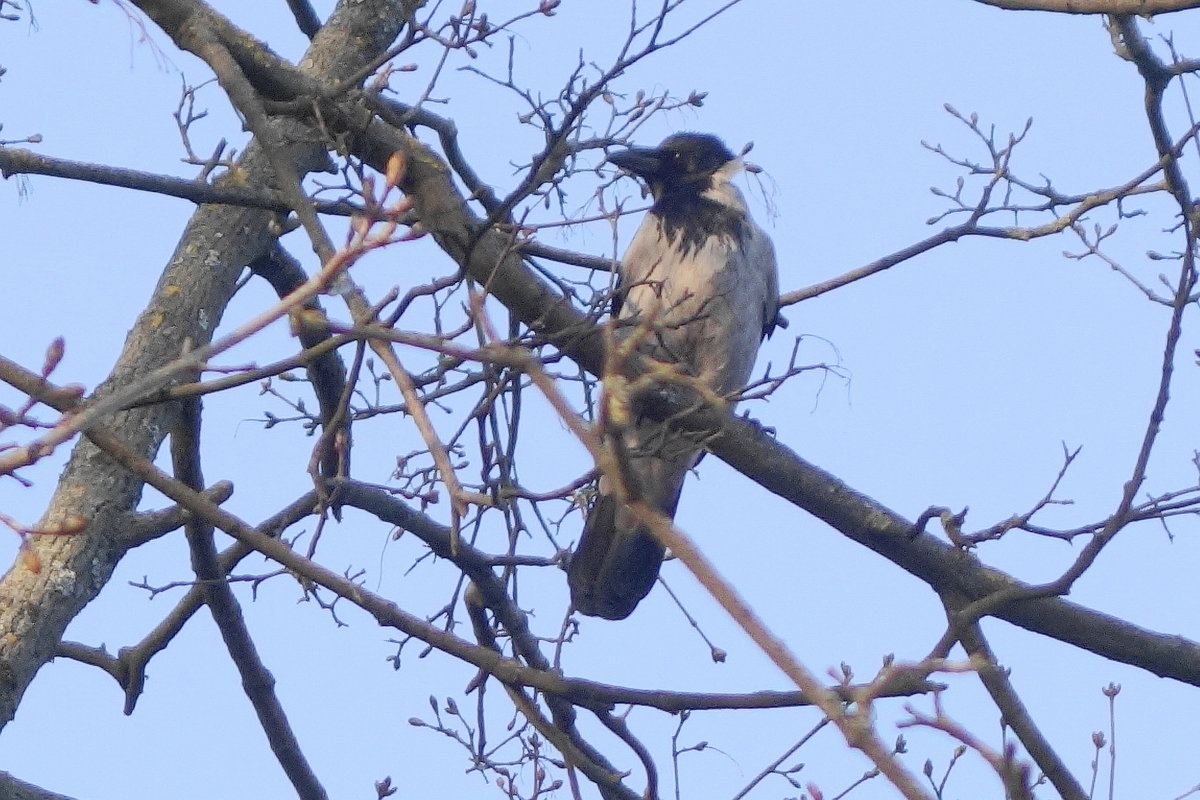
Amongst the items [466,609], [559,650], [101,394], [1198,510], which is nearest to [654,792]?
[559,650]

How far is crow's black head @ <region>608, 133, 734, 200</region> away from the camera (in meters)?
5.66

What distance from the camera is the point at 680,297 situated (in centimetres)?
505

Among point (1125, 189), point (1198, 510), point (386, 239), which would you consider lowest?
point (386, 239)

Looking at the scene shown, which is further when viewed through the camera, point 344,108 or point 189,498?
point 344,108

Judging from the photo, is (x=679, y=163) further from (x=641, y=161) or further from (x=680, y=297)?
(x=680, y=297)

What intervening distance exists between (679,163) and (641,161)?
7.6 inches

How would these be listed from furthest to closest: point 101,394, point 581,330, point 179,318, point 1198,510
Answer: point 179,318 → point 101,394 → point 1198,510 → point 581,330

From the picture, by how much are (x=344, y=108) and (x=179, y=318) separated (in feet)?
2.76

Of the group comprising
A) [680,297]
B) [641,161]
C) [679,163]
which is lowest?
[680,297]

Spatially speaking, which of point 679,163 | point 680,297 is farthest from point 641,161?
point 680,297

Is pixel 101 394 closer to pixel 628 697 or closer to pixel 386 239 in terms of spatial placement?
pixel 628 697

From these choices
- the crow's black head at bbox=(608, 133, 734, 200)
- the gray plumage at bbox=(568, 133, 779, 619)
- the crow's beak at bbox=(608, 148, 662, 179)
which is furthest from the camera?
the crow's black head at bbox=(608, 133, 734, 200)

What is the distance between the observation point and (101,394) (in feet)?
11.8

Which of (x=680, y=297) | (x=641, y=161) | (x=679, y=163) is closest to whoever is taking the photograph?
(x=680, y=297)
